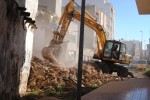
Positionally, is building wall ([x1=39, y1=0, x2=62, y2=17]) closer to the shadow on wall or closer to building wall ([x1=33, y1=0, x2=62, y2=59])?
building wall ([x1=33, y1=0, x2=62, y2=59])

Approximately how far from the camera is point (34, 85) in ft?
42.3

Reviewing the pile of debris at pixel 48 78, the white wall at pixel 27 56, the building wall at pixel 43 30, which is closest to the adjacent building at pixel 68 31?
the building wall at pixel 43 30

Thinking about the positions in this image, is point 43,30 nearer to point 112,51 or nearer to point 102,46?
point 102,46

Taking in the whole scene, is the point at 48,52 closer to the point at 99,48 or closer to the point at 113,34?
the point at 99,48

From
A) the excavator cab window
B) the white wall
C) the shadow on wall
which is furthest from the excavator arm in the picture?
the shadow on wall

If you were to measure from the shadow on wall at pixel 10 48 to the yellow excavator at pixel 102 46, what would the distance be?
1004 centimetres

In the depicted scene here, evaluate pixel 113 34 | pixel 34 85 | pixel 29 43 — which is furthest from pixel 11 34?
pixel 113 34

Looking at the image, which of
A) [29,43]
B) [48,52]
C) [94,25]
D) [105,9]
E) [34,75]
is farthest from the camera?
[105,9]

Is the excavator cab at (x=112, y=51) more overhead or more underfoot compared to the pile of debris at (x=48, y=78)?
more overhead

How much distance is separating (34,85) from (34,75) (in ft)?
Result: 1.83

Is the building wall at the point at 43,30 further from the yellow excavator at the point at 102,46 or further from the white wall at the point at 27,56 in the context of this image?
the white wall at the point at 27,56

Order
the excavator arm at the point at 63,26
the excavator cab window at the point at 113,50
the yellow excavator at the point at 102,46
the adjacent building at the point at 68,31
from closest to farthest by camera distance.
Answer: the excavator arm at the point at 63,26, the yellow excavator at the point at 102,46, the excavator cab window at the point at 113,50, the adjacent building at the point at 68,31

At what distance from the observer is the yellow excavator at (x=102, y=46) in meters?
20.5

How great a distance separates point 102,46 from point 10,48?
1504 cm
